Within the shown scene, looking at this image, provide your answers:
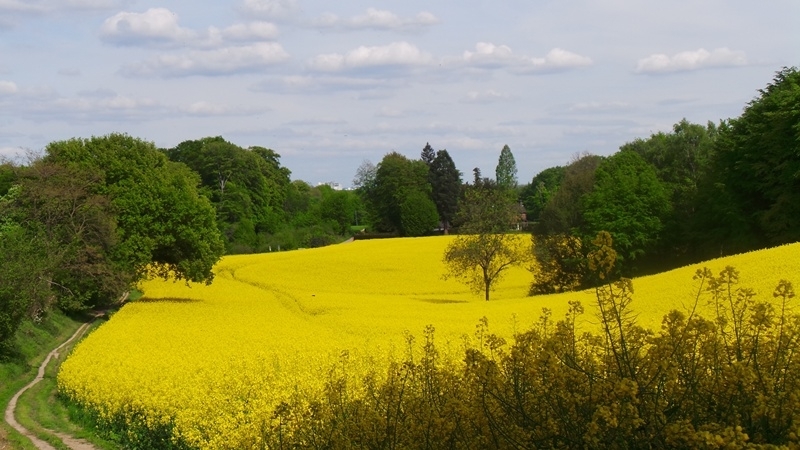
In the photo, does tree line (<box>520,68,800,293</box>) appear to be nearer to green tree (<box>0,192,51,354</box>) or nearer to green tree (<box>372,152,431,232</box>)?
green tree (<box>0,192,51,354</box>)

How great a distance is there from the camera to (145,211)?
46.4 m

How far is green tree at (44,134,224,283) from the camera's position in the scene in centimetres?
4519

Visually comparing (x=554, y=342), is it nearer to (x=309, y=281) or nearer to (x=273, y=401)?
(x=273, y=401)

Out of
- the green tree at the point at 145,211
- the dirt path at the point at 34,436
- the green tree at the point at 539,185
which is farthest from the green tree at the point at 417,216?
the dirt path at the point at 34,436

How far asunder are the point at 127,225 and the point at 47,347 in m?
10.9

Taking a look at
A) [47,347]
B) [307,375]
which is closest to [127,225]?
[47,347]

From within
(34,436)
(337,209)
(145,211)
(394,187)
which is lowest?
(34,436)

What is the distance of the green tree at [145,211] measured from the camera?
45.2 meters

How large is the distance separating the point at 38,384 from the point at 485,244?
3021 cm

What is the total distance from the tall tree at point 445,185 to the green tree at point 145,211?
69.4m

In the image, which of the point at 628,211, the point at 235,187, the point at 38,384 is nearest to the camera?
the point at 38,384

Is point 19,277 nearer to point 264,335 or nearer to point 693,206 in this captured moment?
point 264,335

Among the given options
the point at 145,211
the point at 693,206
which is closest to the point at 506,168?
the point at 693,206

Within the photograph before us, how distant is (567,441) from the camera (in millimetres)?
5770
